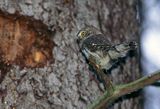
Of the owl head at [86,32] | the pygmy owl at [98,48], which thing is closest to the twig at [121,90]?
the pygmy owl at [98,48]

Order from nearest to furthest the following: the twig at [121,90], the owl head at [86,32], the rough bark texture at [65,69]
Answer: the twig at [121,90], the rough bark texture at [65,69], the owl head at [86,32]

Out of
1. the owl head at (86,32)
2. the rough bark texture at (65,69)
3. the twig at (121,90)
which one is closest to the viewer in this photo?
the twig at (121,90)

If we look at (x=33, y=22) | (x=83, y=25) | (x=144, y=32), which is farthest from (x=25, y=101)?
(x=144, y=32)

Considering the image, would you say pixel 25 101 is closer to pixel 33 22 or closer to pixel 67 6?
pixel 33 22

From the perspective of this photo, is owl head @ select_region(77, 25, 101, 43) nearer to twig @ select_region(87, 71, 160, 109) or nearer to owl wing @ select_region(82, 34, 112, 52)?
owl wing @ select_region(82, 34, 112, 52)

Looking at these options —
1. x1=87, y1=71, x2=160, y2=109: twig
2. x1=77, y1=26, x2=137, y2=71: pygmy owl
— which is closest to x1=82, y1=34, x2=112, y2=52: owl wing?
x1=77, y1=26, x2=137, y2=71: pygmy owl

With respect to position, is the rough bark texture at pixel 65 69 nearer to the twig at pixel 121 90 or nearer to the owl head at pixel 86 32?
the owl head at pixel 86 32

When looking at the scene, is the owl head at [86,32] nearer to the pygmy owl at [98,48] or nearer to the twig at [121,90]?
the pygmy owl at [98,48]

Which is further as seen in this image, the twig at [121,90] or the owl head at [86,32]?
the owl head at [86,32]
